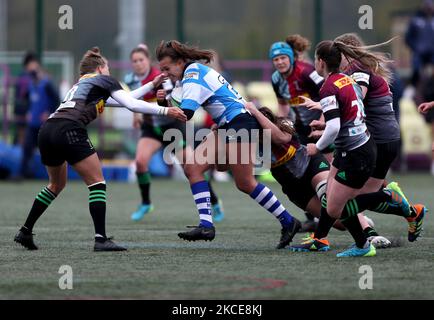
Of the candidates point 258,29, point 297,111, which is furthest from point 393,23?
point 297,111

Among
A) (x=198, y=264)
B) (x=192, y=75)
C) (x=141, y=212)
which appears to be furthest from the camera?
(x=141, y=212)

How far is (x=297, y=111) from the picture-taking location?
10.0m

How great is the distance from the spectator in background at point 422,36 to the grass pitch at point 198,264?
849 centimetres

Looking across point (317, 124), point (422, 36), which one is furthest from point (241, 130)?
point (422, 36)

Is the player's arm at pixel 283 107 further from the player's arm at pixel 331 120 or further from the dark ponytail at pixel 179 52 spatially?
the player's arm at pixel 331 120

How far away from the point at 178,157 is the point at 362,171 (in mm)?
4798

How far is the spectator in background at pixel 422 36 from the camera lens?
18969 mm

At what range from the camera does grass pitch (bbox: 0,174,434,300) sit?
6.08 meters

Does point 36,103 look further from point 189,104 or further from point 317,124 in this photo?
point 317,124

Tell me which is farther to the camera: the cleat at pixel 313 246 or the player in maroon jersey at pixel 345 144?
the cleat at pixel 313 246

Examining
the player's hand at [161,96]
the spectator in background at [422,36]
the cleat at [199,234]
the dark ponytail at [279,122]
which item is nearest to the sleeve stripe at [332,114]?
the dark ponytail at [279,122]

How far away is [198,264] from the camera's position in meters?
7.26

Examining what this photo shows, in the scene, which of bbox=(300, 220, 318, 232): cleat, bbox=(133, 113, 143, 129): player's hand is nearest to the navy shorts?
bbox=(300, 220, 318, 232): cleat

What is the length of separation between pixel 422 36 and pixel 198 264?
1285cm
